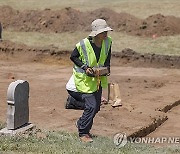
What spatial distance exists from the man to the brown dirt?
45.2 inches

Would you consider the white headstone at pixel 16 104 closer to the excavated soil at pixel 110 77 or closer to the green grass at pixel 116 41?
the excavated soil at pixel 110 77

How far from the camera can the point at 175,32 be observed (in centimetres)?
2625

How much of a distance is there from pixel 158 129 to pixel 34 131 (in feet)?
11.0

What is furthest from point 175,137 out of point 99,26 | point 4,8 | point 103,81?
point 4,8

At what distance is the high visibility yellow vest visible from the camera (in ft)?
27.1

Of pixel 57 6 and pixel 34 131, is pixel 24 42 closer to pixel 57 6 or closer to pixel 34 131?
pixel 57 6

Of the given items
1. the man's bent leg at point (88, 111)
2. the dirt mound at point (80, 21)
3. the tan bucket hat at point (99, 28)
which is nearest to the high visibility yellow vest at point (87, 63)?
the man's bent leg at point (88, 111)

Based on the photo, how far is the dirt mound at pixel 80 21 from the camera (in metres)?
26.9

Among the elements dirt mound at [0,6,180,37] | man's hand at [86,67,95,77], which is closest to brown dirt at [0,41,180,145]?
man's hand at [86,67,95,77]

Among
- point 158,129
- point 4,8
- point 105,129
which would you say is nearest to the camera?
point 105,129

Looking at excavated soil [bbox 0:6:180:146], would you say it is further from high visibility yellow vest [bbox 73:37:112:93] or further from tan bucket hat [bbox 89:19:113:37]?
tan bucket hat [bbox 89:19:113:37]

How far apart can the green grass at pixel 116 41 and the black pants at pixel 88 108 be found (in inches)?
529

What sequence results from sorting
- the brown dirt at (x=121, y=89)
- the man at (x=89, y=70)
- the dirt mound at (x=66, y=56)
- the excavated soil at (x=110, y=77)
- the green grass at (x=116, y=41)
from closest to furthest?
the man at (x=89, y=70) → the brown dirt at (x=121, y=89) → the excavated soil at (x=110, y=77) → the dirt mound at (x=66, y=56) → the green grass at (x=116, y=41)

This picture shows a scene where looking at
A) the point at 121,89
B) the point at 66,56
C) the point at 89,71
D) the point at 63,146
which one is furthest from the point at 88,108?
the point at 66,56
